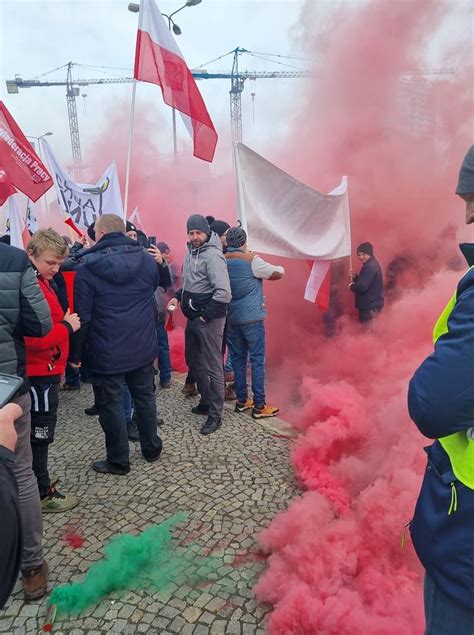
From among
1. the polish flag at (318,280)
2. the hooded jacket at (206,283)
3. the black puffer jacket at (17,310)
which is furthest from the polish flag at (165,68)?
the black puffer jacket at (17,310)

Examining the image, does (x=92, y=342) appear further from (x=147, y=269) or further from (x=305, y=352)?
(x=305, y=352)

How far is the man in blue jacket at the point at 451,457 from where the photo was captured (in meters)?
1.19

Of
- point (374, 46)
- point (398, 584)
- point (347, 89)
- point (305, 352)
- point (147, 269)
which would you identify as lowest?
point (305, 352)

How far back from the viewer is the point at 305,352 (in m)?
6.79

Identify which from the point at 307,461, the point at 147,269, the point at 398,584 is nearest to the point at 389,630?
the point at 398,584

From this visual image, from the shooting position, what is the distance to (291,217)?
5234mm

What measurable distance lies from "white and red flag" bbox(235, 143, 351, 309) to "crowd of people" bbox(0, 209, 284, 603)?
0.45 m

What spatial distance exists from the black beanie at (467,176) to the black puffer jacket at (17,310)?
6.76 feet

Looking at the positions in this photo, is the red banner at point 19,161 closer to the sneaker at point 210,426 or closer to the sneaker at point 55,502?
the sneaker at point 210,426

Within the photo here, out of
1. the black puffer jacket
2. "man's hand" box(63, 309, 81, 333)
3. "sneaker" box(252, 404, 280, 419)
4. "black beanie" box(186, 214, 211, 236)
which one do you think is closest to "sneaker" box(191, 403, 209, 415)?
"sneaker" box(252, 404, 280, 419)

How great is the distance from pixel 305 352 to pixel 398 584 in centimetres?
461

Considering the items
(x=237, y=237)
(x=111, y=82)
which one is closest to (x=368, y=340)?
(x=237, y=237)

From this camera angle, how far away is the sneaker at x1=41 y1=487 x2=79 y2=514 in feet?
10.5

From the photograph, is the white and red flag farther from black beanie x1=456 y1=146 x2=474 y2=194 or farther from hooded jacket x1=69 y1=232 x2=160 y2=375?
black beanie x1=456 y1=146 x2=474 y2=194
